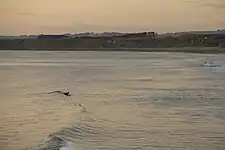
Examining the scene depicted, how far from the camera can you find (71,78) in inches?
67.9

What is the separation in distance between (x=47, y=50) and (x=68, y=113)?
26cm

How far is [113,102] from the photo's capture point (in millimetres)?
1666

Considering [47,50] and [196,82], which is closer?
[196,82]

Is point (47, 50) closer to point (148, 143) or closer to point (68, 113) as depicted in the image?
point (68, 113)

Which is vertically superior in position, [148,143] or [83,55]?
[83,55]

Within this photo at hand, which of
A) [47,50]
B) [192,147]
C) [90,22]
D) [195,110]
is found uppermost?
[90,22]

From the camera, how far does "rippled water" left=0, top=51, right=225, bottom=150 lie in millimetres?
1577

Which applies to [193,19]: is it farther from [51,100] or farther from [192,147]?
[51,100]

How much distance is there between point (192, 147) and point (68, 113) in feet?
1.59

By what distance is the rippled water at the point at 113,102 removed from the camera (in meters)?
1.58

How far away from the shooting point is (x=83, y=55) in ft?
A: 5.59

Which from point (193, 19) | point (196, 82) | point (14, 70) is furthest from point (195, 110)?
point (14, 70)

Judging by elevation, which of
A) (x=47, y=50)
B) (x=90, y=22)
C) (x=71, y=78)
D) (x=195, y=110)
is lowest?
(x=195, y=110)

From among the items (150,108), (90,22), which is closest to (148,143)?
(150,108)
